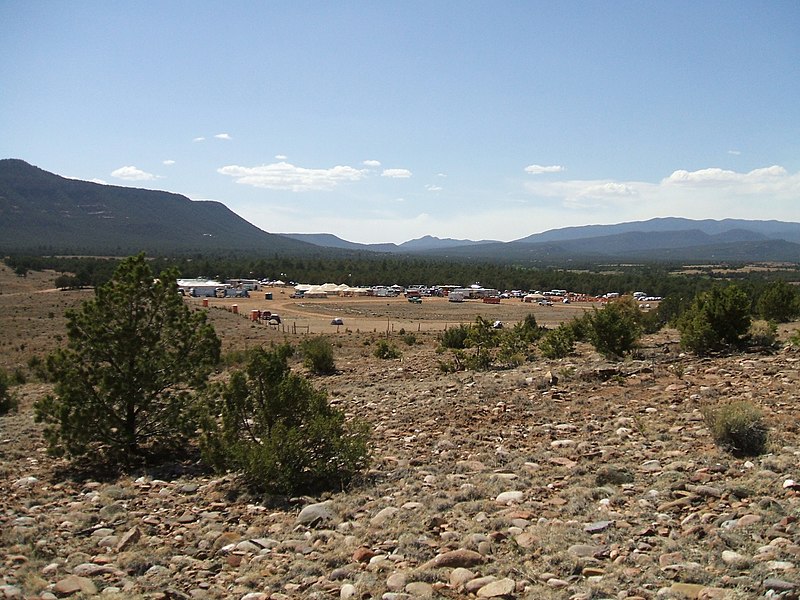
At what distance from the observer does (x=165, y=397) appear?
10.4 m

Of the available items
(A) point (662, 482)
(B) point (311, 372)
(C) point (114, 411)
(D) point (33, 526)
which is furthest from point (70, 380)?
(B) point (311, 372)

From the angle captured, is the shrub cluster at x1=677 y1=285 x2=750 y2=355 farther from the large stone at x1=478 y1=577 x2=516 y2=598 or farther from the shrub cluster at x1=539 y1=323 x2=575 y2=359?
the large stone at x1=478 y1=577 x2=516 y2=598

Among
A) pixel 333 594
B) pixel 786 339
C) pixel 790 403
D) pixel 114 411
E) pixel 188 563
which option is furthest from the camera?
pixel 786 339

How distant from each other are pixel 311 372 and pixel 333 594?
48.0 ft

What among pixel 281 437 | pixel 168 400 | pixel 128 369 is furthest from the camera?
pixel 168 400

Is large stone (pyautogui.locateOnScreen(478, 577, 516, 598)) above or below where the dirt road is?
above

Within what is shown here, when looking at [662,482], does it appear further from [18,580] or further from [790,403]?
[18,580]

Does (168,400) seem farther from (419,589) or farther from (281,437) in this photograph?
(419,589)

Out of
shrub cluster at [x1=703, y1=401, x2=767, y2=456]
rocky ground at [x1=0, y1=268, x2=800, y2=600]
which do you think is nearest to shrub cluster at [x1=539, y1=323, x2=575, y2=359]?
rocky ground at [x1=0, y1=268, x2=800, y2=600]

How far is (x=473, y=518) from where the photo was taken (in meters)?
6.30

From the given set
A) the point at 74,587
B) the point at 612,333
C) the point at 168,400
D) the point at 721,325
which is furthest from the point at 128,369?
the point at 721,325

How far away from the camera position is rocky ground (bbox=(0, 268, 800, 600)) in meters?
5.02

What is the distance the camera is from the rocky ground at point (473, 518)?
502cm

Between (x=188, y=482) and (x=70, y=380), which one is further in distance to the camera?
(x=70, y=380)
